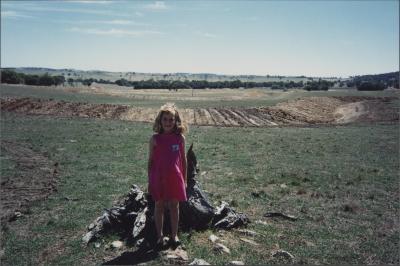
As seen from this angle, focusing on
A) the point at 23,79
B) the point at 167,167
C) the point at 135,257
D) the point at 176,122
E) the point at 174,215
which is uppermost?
the point at 23,79

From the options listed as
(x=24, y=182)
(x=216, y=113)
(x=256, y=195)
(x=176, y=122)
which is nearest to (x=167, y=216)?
(x=176, y=122)

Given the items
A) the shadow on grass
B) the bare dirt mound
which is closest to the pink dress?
the shadow on grass

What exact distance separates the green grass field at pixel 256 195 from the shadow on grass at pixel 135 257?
10.3 inches

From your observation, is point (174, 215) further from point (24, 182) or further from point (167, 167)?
point (24, 182)

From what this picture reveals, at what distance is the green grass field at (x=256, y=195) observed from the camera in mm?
8891

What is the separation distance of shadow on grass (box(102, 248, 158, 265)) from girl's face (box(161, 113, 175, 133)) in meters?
2.52

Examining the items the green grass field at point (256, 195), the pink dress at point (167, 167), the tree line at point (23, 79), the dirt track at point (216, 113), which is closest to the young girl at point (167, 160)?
the pink dress at point (167, 167)

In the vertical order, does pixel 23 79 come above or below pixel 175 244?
above

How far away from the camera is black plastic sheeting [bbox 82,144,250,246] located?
9.29 m

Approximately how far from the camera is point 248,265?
26.0 feet

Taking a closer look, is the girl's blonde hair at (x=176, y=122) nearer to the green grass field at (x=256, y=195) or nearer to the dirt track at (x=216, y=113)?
the green grass field at (x=256, y=195)

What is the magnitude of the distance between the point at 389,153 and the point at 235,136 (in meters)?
11.7

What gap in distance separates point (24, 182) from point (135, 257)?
9.90 meters

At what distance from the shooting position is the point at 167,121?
778 cm
